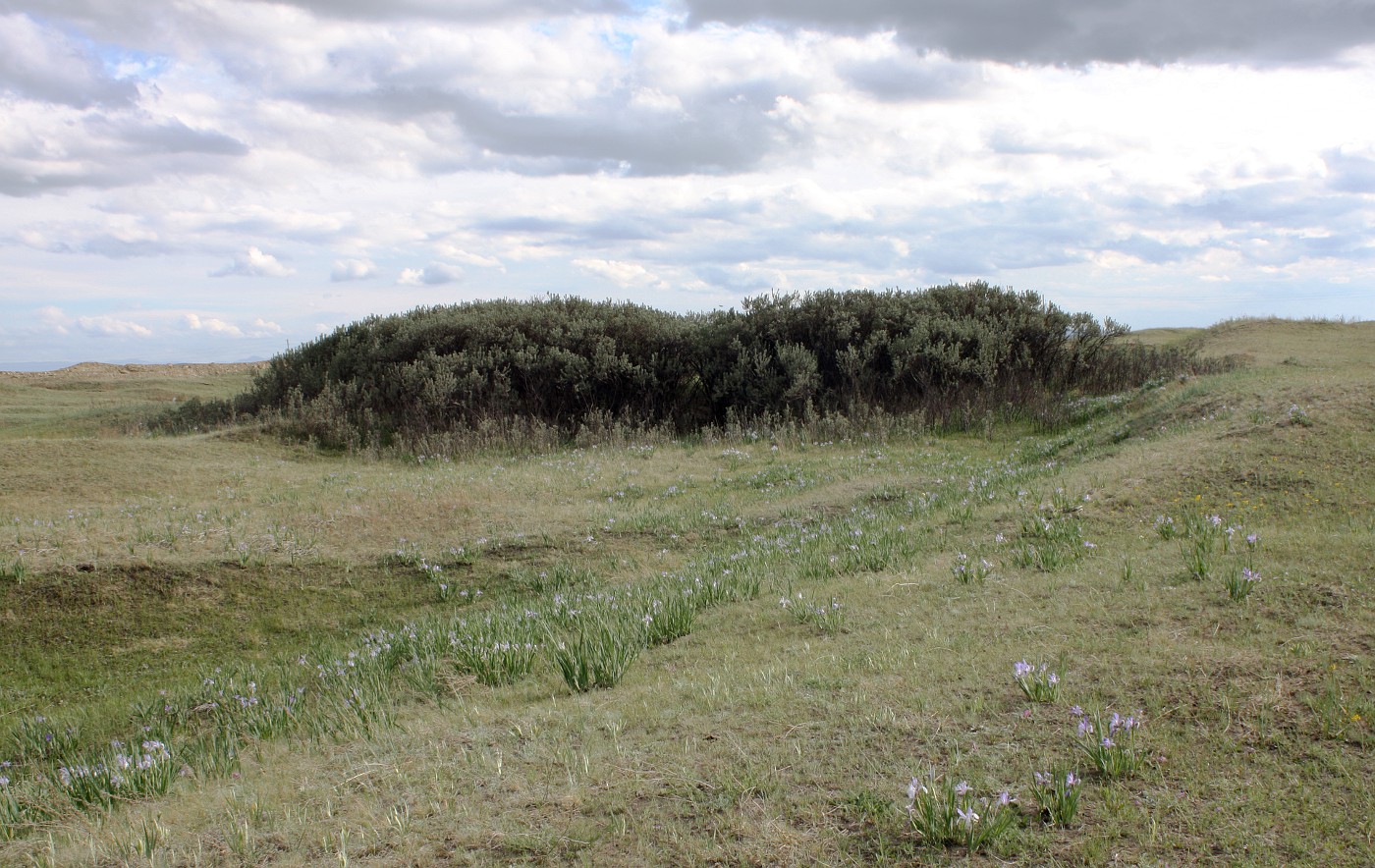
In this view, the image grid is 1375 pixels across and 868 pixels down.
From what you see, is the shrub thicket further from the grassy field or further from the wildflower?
the wildflower

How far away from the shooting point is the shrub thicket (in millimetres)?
16391

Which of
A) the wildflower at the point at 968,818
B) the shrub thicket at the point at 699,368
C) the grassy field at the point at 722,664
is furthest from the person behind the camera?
the shrub thicket at the point at 699,368

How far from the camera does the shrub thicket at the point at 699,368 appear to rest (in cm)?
1639

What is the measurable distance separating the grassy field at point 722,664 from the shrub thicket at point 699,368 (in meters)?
5.43

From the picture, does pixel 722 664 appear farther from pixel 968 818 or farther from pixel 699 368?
pixel 699 368

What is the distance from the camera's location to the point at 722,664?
193 inches

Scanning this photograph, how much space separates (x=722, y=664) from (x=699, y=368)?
13743 millimetres

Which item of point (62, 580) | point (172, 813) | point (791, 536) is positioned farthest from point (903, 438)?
point (172, 813)

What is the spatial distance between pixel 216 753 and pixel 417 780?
1.31 metres

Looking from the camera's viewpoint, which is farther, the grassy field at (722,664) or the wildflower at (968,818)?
the grassy field at (722,664)

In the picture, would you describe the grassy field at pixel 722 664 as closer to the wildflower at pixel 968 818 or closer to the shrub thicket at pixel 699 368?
the wildflower at pixel 968 818

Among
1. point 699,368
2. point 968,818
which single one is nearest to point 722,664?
point 968,818

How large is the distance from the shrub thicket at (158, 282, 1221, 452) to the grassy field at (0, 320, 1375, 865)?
543cm

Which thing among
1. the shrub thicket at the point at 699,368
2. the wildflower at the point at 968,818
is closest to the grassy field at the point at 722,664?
the wildflower at the point at 968,818
